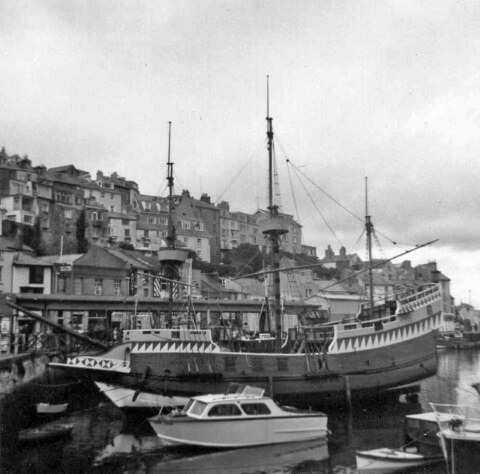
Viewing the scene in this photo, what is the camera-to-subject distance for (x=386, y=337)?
29.0 m

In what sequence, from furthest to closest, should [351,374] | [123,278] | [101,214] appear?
[101,214] < [123,278] < [351,374]

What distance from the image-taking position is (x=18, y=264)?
5022 centimetres

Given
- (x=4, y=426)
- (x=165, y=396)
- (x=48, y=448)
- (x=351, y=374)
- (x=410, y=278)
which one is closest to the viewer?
(x=48, y=448)

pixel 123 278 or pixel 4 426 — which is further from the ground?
pixel 123 278

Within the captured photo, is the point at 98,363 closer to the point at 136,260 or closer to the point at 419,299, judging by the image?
the point at 419,299

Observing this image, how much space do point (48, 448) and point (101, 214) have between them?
63971 millimetres

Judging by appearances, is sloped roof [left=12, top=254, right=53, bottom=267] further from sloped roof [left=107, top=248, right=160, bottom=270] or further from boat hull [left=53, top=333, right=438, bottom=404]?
boat hull [left=53, top=333, right=438, bottom=404]

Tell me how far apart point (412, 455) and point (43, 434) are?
551 inches

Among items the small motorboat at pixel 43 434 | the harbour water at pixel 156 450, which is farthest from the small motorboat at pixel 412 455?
the small motorboat at pixel 43 434

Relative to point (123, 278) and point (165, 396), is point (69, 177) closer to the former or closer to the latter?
point (123, 278)

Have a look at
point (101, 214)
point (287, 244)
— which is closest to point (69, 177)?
point (101, 214)

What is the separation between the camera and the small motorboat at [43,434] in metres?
20.4

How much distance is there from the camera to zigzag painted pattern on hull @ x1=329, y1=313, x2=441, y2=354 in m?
27.8

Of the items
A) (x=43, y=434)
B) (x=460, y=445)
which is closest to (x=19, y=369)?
(x=43, y=434)
